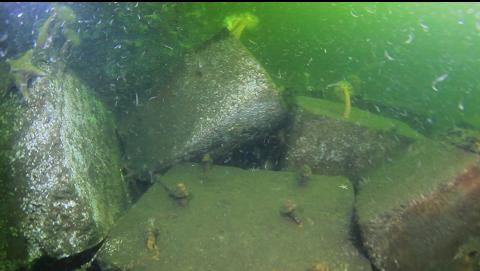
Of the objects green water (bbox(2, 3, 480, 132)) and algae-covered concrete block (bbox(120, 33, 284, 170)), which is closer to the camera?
algae-covered concrete block (bbox(120, 33, 284, 170))

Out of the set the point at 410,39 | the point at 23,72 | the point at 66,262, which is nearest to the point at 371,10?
the point at 410,39

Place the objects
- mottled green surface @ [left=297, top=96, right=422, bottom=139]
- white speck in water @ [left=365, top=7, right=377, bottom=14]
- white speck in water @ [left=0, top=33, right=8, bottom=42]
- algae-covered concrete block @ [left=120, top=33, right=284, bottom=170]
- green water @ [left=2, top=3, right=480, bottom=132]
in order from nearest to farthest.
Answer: algae-covered concrete block @ [left=120, top=33, right=284, bottom=170] → white speck in water @ [left=0, top=33, right=8, bottom=42] → mottled green surface @ [left=297, top=96, right=422, bottom=139] → green water @ [left=2, top=3, right=480, bottom=132] → white speck in water @ [left=365, top=7, right=377, bottom=14]

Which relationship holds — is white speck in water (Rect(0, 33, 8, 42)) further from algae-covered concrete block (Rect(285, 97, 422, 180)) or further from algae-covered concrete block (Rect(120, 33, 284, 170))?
algae-covered concrete block (Rect(285, 97, 422, 180))

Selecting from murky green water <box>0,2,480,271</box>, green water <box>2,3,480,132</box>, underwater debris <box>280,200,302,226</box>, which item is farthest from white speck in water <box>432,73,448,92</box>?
underwater debris <box>280,200,302,226</box>

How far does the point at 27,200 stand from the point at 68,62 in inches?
115

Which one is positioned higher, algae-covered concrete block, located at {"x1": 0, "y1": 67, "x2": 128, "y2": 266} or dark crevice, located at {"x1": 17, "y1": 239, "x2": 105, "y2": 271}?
algae-covered concrete block, located at {"x1": 0, "y1": 67, "x2": 128, "y2": 266}

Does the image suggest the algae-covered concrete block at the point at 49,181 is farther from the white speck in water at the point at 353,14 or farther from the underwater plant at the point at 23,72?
the white speck in water at the point at 353,14

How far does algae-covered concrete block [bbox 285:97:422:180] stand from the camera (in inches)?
220

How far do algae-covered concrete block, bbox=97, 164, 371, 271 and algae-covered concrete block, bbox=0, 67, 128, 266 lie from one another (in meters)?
0.42

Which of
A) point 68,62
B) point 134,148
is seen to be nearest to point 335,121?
point 134,148

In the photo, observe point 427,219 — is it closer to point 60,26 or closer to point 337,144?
point 337,144

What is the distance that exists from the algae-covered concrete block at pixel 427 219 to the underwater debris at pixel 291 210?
0.77 metres

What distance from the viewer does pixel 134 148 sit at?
581cm

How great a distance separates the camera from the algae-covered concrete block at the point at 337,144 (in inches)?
220
